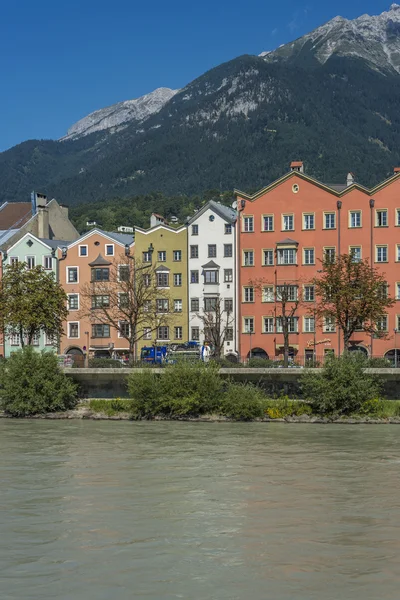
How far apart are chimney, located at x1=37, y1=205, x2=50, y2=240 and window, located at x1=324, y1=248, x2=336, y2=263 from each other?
31152 mm

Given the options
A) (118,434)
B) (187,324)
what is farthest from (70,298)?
(118,434)

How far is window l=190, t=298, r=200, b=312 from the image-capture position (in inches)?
3469

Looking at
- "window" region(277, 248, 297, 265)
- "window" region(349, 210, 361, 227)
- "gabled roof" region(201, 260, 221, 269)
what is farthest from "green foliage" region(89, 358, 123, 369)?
"window" region(349, 210, 361, 227)

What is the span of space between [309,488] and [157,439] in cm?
1538

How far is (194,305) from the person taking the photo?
88.4 metres

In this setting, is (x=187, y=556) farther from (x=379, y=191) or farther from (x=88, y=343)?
(x=88, y=343)

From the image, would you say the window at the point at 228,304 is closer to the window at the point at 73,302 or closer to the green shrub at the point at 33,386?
the window at the point at 73,302

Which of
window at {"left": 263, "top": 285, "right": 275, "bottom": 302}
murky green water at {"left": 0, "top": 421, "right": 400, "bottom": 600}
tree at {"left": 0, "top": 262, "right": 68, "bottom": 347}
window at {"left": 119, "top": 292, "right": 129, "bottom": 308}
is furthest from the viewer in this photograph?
window at {"left": 263, "top": 285, "right": 275, "bottom": 302}

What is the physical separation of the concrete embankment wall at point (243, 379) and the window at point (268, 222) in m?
28.4

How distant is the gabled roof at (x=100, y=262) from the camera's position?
299 feet

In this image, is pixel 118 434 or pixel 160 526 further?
pixel 118 434

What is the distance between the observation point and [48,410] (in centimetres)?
5847

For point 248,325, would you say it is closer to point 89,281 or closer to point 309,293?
point 309,293

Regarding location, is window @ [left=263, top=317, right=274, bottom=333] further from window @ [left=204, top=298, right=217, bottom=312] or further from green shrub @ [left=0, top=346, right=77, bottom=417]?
green shrub @ [left=0, top=346, right=77, bottom=417]
